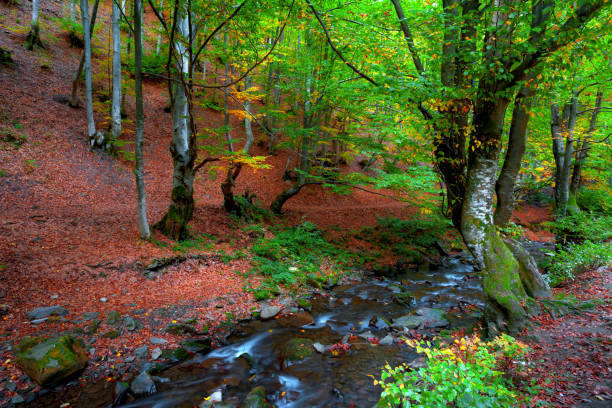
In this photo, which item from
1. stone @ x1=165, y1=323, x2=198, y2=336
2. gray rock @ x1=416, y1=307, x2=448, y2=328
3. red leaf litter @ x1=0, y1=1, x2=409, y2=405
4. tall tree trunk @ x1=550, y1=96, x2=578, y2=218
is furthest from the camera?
tall tree trunk @ x1=550, y1=96, x2=578, y2=218

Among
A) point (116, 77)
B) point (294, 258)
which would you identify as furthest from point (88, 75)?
point (294, 258)

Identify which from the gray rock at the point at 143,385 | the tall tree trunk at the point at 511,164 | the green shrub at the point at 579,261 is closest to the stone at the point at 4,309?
the gray rock at the point at 143,385

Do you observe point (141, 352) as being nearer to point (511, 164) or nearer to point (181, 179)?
point (181, 179)

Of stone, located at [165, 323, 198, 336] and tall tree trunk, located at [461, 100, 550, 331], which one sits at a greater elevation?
tall tree trunk, located at [461, 100, 550, 331]

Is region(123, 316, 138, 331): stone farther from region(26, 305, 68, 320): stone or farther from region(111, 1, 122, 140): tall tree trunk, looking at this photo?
region(111, 1, 122, 140): tall tree trunk

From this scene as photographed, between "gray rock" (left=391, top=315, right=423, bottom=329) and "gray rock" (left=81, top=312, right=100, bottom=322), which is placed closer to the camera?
"gray rock" (left=81, top=312, right=100, bottom=322)

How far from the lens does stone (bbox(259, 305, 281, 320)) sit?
661cm

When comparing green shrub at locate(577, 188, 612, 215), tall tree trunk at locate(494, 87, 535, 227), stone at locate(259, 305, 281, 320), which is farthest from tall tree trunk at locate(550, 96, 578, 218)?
stone at locate(259, 305, 281, 320)

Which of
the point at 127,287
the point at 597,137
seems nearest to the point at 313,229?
the point at 127,287

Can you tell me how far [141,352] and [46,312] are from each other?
1.84 meters

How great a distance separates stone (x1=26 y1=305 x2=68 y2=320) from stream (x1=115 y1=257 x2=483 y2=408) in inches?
87.7

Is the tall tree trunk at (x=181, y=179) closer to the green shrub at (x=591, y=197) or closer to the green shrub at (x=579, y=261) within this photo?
the green shrub at (x=579, y=261)

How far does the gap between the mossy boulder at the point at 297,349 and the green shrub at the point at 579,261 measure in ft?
22.1

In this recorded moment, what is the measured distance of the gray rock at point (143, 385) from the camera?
4090 millimetres
